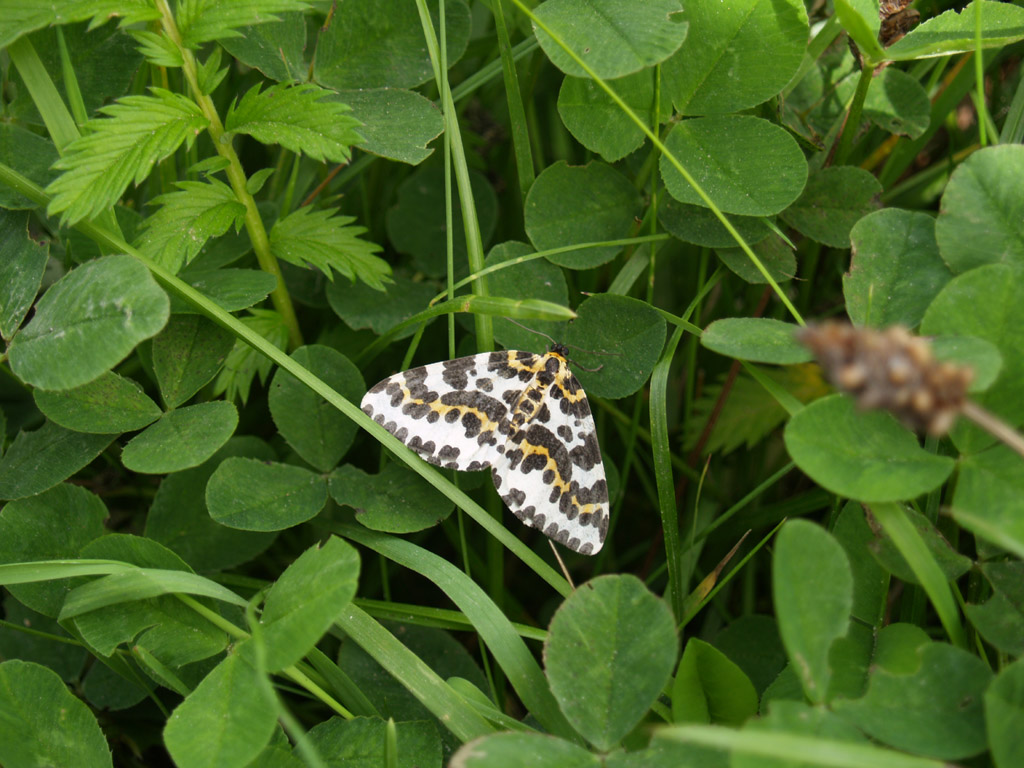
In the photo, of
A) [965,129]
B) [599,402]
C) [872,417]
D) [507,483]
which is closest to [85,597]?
[507,483]

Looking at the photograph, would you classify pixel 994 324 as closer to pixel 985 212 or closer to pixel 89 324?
pixel 985 212

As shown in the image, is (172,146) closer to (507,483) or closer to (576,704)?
(507,483)

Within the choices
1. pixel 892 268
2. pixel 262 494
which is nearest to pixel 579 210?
Answer: pixel 892 268

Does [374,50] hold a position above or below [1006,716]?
above

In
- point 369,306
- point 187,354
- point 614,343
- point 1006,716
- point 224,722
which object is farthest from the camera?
point 369,306

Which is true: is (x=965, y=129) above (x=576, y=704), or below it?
above

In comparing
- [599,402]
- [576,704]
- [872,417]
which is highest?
[872,417]

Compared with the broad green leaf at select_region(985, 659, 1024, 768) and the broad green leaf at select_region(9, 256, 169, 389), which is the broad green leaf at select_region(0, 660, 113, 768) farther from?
the broad green leaf at select_region(985, 659, 1024, 768)

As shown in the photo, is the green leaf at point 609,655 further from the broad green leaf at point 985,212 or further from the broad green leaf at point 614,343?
the broad green leaf at point 985,212

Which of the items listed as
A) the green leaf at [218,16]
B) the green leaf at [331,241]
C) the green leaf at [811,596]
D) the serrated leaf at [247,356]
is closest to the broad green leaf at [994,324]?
the green leaf at [811,596]
